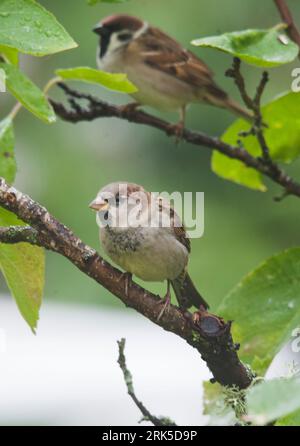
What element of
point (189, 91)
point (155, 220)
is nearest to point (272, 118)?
point (155, 220)

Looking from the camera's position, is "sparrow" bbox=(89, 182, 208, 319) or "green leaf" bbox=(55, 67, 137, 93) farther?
"sparrow" bbox=(89, 182, 208, 319)

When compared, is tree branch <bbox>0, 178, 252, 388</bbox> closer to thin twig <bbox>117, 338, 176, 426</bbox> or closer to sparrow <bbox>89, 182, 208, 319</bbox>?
thin twig <bbox>117, 338, 176, 426</bbox>

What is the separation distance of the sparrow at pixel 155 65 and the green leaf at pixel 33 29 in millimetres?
2106

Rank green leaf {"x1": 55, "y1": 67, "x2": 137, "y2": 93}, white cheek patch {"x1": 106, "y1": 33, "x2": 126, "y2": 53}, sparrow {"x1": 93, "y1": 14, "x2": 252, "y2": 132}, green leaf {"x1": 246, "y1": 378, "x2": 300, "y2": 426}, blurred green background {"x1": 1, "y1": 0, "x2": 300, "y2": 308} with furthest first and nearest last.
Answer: blurred green background {"x1": 1, "y1": 0, "x2": 300, "y2": 308}
white cheek patch {"x1": 106, "y1": 33, "x2": 126, "y2": 53}
sparrow {"x1": 93, "y1": 14, "x2": 252, "y2": 132}
green leaf {"x1": 55, "y1": 67, "x2": 137, "y2": 93}
green leaf {"x1": 246, "y1": 378, "x2": 300, "y2": 426}

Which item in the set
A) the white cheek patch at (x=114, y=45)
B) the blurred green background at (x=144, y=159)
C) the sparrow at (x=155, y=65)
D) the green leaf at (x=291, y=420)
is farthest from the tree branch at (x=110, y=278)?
the blurred green background at (x=144, y=159)

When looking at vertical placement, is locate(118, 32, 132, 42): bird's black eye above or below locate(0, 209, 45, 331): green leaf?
above

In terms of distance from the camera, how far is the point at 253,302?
5.02 feet

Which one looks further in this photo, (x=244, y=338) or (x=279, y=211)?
(x=279, y=211)

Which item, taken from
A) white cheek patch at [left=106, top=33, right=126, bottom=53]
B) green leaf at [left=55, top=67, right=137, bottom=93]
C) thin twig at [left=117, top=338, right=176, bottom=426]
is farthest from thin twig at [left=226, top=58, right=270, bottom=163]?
white cheek patch at [left=106, top=33, right=126, bottom=53]

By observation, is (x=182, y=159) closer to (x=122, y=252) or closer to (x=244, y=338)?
(x=122, y=252)

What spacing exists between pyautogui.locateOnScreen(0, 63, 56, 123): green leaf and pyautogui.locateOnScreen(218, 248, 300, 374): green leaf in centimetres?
44

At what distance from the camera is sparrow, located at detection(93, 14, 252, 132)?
3.42 metres

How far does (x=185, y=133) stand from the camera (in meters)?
2.03
